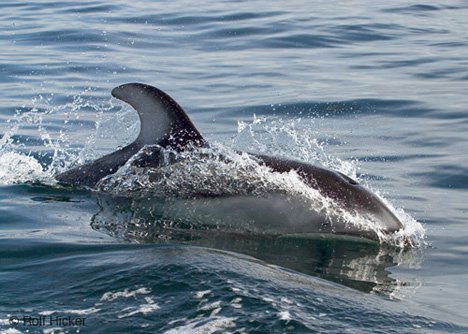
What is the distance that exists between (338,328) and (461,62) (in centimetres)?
1227

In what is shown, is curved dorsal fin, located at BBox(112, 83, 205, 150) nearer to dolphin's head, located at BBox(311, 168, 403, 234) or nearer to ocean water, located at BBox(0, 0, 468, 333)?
ocean water, located at BBox(0, 0, 468, 333)

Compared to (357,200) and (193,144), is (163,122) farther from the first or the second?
(357,200)

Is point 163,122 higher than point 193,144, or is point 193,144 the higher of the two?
point 163,122

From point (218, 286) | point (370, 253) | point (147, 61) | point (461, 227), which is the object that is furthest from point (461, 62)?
point (218, 286)

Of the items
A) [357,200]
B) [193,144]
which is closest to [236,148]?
[193,144]

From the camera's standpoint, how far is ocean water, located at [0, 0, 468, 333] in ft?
21.3

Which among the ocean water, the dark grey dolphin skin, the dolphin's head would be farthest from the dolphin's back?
the dolphin's head

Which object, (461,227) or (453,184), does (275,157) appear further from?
(453,184)

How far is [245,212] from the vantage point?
8.53 metres

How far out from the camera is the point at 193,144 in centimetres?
863

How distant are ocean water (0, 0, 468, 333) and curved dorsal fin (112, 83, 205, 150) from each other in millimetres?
287

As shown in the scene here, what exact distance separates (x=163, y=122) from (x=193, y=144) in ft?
1.00

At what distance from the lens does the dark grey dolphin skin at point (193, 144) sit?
28.0 ft

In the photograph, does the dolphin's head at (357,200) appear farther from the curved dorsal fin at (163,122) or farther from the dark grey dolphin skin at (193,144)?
the curved dorsal fin at (163,122)
